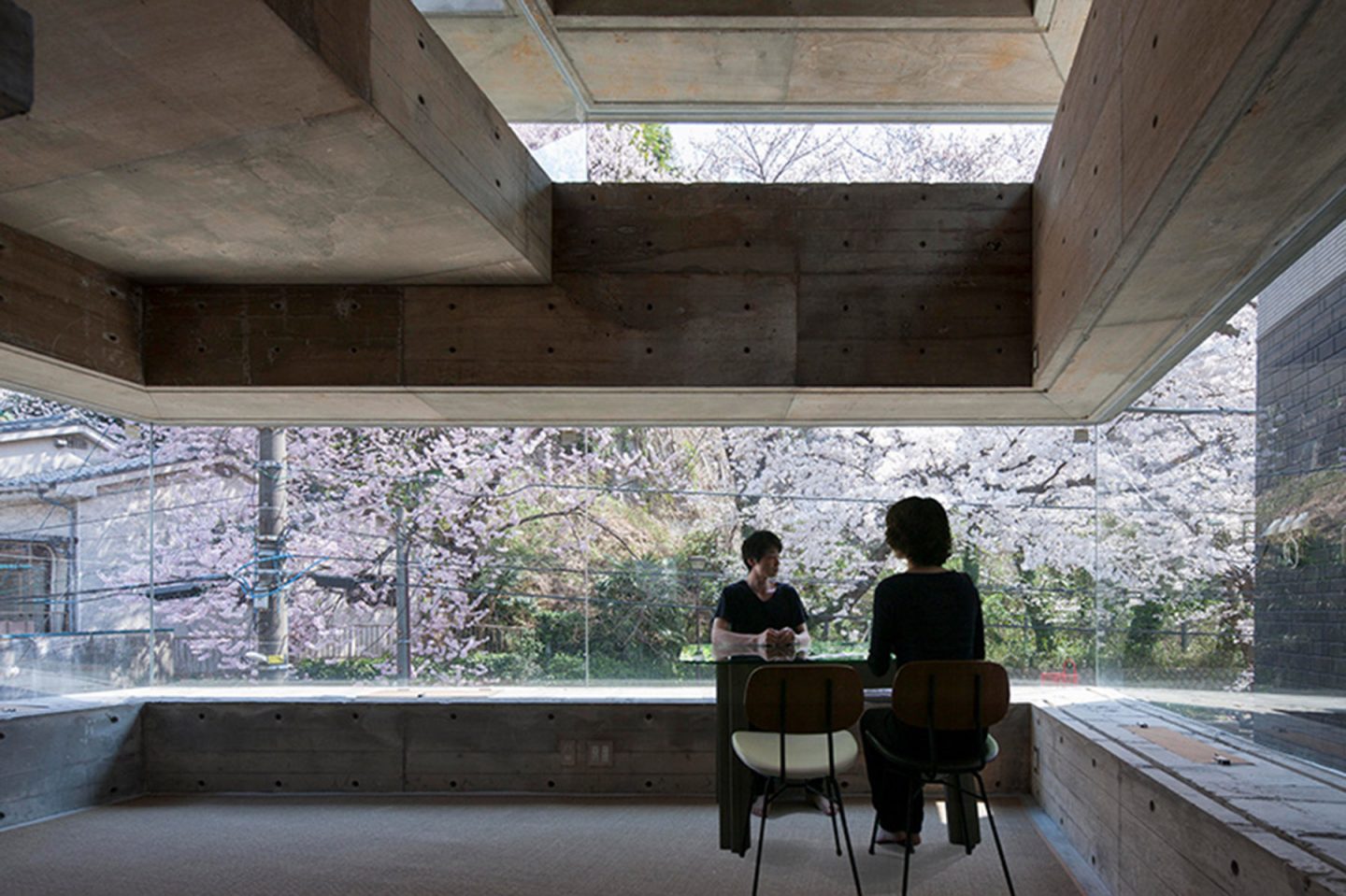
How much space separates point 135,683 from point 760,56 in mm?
4907

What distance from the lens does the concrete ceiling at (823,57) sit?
5.39 meters

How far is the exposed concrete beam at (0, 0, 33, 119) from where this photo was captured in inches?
63.6

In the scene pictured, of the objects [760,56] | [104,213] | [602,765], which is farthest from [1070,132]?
[602,765]

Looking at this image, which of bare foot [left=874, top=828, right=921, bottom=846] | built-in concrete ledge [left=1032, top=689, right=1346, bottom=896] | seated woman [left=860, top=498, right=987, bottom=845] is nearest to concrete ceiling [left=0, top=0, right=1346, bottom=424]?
seated woman [left=860, top=498, right=987, bottom=845]

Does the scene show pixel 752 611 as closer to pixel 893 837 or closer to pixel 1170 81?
pixel 893 837

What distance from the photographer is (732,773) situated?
432 cm

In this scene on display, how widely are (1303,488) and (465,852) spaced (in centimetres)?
343

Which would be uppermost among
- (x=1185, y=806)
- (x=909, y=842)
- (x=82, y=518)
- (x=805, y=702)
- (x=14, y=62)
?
(x=14, y=62)

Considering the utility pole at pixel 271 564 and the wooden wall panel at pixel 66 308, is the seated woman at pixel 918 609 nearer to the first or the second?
the wooden wall panel at pixel 66 308

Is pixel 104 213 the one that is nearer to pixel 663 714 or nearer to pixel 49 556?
pixel 49 556

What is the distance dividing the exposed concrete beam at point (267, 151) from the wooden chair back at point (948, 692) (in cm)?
217

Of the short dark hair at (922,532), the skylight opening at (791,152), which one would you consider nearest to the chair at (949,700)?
the short dark hair at (922,532)

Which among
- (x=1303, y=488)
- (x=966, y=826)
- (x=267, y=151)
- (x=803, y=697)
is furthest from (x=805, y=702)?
(x=267, y=151)

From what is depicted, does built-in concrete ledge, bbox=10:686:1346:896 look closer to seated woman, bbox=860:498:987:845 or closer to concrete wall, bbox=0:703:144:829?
concrete wall, bbox=0:703:144:829
